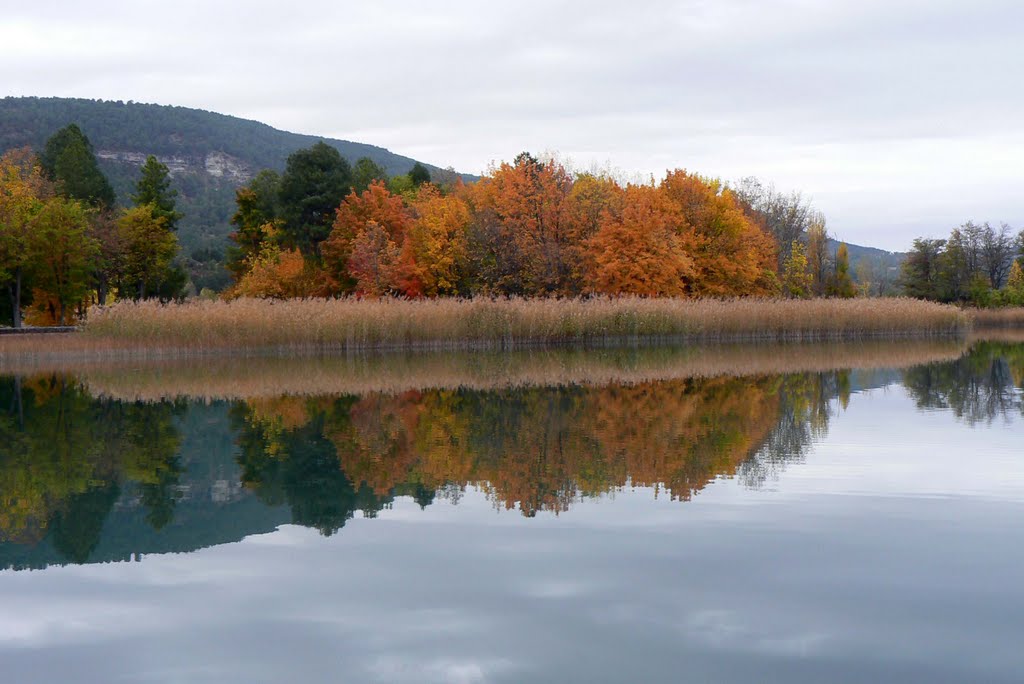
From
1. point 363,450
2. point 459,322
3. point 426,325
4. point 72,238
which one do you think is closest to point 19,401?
point 363,450

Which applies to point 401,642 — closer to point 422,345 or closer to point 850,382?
point 850,382

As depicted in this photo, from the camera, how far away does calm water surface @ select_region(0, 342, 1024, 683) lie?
14.3ft

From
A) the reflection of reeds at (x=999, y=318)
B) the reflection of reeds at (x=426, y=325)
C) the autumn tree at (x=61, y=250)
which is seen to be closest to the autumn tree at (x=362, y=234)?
the autumn tree at (x=61, y=250)

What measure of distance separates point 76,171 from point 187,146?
2795 inches

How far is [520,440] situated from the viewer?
10.5 meters

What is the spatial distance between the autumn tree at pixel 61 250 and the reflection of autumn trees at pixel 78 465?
35204mm

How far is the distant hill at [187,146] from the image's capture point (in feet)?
352

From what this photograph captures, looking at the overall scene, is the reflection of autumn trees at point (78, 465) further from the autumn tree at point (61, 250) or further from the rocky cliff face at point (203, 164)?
the rocky cliff face at point (203, 164)

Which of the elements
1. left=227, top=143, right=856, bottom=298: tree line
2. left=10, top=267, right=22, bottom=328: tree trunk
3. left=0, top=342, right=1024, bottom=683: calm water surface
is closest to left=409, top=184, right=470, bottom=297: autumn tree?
left=227, top=143, right=856, bottom=298: tree line

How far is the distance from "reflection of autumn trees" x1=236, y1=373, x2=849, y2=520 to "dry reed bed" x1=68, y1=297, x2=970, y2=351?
1385 centimetres

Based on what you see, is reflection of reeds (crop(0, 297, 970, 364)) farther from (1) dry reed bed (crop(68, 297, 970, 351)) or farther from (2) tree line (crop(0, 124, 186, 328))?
(2) tree line (crop(0, 124, 186, 328))

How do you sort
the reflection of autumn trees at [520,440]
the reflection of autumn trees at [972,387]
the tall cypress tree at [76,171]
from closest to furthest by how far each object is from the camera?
the reflection of autumn trees at [520,440]
the reflection of autumn trees at [972,387]
the tall cypress tree at [76,171]

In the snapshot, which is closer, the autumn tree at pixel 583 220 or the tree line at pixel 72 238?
the autumn tree at pixel 583 220

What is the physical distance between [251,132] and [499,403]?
130415 mm
